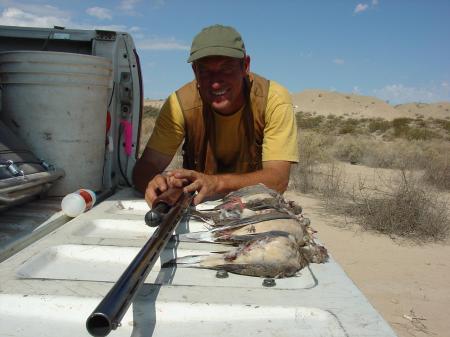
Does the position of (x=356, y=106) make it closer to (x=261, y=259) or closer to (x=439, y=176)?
(x=439, y=176)

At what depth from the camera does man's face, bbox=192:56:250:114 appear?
2.92 meters

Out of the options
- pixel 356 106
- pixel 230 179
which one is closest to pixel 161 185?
pixel 230 179

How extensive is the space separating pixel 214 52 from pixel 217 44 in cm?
5

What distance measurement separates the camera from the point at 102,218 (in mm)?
2197

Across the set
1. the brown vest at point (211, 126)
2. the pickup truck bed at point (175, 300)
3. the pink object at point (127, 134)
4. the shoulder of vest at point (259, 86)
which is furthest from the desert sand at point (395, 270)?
the pickup truck bed at point (175, 300)

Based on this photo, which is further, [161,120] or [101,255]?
[161,120]

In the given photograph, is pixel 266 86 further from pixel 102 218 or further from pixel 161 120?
pixel 102 218

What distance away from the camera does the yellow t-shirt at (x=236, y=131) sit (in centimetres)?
307

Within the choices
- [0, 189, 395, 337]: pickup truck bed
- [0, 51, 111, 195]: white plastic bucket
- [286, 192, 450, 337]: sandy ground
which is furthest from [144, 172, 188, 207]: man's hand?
[286, 192, 450, 337]: sandy ground

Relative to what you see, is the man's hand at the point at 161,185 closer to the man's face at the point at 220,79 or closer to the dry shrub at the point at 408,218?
the man's face at the point at 220,79

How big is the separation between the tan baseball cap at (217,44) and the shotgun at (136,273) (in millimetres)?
1027

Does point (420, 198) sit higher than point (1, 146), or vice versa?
point (1, 146)

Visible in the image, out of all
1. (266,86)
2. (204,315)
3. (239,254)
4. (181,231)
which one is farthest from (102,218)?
(266,86)

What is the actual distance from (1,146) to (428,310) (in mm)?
3539
